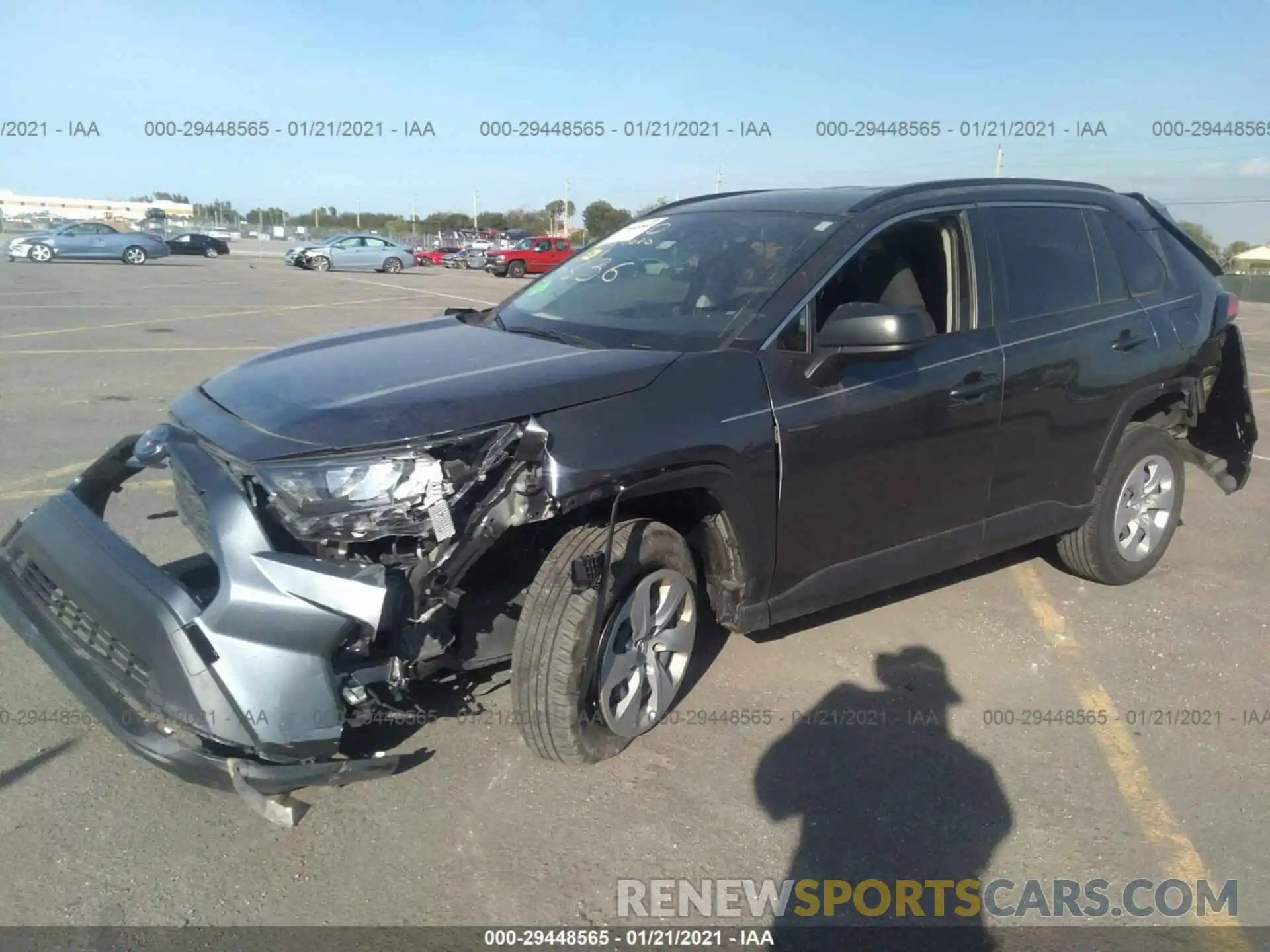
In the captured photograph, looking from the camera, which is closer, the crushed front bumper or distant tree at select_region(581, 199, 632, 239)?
the crushed front bumper

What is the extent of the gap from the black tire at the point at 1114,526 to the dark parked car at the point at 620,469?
0.08 ft

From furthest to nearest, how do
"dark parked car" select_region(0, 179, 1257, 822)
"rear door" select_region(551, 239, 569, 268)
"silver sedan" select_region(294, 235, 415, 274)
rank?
"rear door" select_region(551, 239, 569, 268) → "silver sedan" select_region(294, 235, 415, 274) → "dark parked car" select_region(0, 179, 1257, 822)

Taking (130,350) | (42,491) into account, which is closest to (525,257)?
(130,350)

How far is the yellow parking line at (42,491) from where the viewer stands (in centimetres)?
585

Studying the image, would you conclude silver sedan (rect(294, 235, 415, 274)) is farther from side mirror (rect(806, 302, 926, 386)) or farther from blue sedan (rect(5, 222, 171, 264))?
side mirror (rect(806, 302, 926, 386))

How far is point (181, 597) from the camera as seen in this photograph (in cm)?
284

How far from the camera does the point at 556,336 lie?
3.96 meters

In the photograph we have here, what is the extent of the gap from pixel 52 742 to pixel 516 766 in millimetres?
1610

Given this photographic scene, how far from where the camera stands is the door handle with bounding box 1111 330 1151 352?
15.4ft

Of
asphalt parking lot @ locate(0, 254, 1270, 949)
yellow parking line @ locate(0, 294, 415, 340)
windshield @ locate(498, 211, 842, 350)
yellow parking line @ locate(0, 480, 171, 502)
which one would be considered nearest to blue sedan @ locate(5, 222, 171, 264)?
yellow parking line @ locate(0, 294, 415, 340)

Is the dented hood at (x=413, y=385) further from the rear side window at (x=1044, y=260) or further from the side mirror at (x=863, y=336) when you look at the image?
the rear side window at (x=1044, y=260)

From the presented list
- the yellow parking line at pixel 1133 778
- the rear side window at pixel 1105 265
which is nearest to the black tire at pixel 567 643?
the yellow parking line at pixel 1133 778

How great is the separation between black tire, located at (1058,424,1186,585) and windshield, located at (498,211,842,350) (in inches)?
81.9

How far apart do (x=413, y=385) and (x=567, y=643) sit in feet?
3.19
